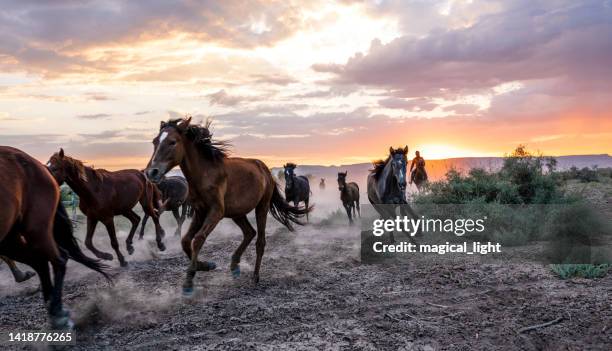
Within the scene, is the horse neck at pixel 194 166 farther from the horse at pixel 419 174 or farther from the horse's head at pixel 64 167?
the horse at pixel 419 174

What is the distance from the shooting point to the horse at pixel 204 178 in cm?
726

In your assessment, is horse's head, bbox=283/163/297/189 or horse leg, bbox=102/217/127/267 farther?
horse's head, bbox=283/163/297/189

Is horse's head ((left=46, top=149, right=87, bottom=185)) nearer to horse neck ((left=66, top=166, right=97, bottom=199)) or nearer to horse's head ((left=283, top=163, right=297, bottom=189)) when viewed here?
horse neck ((left=66, top=166, right=97, bottom=199))

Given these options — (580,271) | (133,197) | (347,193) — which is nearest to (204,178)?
(133,197)

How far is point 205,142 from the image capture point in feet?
25.7

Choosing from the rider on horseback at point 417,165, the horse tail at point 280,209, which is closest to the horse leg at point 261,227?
the horse tail at point 280,209

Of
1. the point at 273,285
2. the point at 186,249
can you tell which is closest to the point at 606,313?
the point at 273,285

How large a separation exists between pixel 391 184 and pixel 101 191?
6818 millimetres

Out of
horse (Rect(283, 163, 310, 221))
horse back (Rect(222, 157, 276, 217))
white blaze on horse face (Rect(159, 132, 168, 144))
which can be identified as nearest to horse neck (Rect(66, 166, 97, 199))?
horse back (Rect(222, 157, 276, 217))

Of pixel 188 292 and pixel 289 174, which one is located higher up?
pixel 289 174

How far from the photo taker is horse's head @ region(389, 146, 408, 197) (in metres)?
11.6

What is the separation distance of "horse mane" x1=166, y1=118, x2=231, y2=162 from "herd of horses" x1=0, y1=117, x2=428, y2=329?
0.02 metres

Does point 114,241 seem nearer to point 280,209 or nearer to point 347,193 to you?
point 280,209

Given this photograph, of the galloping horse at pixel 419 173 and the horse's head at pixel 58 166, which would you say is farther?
the galloping horse at pixel 419 173
